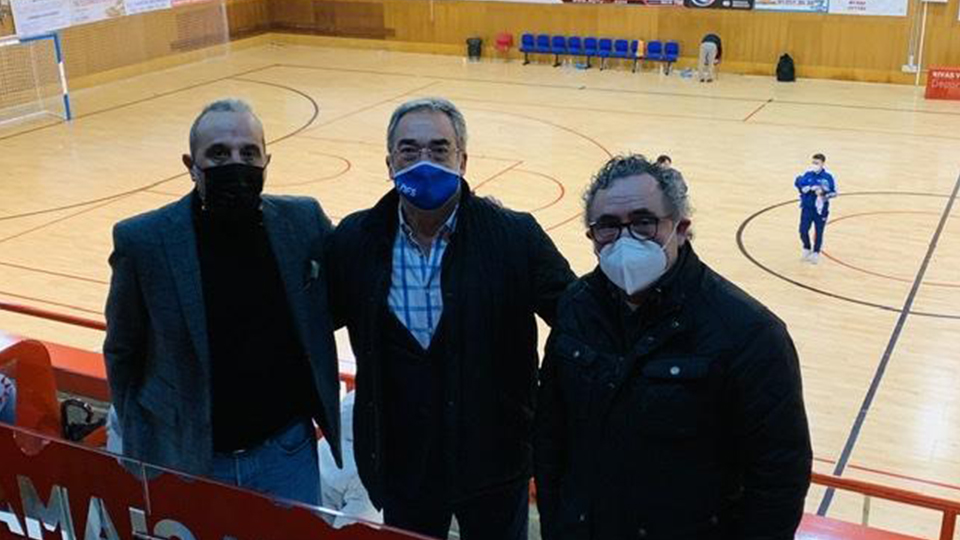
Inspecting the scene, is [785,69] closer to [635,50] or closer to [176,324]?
[635,50]

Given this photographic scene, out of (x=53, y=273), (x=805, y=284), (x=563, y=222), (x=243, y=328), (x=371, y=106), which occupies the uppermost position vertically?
(x=243, y=328)

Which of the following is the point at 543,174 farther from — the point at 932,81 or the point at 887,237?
the point at 932,81

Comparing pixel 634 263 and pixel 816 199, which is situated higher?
pixel 634 263

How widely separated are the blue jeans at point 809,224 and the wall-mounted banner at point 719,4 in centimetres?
1142

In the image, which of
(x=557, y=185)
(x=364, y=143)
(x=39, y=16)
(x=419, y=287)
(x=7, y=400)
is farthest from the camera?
(x=39, y=16)

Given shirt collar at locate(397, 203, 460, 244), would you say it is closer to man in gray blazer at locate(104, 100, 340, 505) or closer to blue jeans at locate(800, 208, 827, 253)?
man in gray blazer at locate(104, 100, 340, 505)

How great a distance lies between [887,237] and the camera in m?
12.4

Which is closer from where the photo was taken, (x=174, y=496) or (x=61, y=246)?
(x=174, y=496)

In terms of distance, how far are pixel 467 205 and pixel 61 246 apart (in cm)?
1039

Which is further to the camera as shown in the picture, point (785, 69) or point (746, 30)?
point (746, 30)

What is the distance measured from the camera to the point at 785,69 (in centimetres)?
→ 2127

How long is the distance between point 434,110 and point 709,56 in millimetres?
19418

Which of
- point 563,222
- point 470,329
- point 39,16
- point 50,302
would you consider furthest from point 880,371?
point 39,16

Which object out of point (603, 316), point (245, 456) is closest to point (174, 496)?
point (245, 456)
